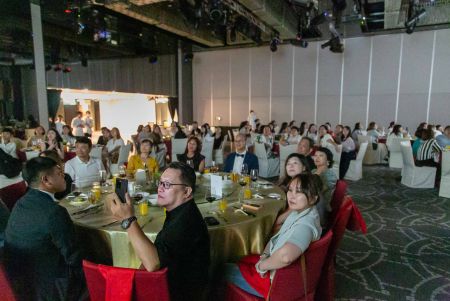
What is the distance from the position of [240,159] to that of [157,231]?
251 centimetres

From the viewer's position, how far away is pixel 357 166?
6.88 metres

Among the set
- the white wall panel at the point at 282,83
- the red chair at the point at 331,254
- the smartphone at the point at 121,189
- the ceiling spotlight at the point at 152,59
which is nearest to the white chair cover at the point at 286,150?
the red chair at the point at 331,254

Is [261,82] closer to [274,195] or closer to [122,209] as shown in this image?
[274,195]

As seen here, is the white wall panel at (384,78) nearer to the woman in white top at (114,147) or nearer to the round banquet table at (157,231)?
the woman in white top at (114,147)

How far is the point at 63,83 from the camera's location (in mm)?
9500

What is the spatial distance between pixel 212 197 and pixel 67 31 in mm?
8717

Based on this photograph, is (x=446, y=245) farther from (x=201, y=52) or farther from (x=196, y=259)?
(x=201, y=52)

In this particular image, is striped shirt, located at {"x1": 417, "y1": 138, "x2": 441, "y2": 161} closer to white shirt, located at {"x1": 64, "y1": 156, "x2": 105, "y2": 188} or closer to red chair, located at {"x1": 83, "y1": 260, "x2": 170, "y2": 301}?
white shirt, located at {"x1": 64, "y1": 156, "x2": 105, "y2": 188}

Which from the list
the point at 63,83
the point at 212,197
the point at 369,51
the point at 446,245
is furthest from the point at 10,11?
the point at 369,51

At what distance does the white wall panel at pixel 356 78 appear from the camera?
1191 cm

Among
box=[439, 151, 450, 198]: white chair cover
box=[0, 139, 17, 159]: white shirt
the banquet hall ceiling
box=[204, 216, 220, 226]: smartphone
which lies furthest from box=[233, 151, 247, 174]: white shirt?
box=[0, 139, 17, 159]: white shirt

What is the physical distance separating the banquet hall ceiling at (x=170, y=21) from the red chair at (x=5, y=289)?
19.9 feet

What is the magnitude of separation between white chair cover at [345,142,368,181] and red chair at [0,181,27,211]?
6.11 meters

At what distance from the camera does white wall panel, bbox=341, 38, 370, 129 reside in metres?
11.9
